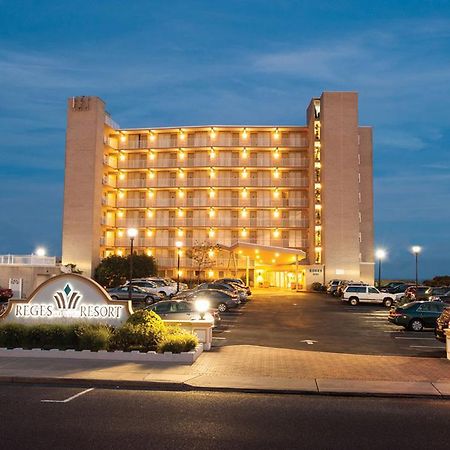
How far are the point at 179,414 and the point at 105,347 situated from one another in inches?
271

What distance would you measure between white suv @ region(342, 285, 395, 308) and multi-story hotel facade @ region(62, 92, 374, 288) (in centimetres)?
2610

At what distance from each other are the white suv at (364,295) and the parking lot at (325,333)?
23.0 feet

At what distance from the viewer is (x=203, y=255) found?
75.0m

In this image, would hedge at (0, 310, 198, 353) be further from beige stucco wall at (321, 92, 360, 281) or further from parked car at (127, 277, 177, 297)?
beige stucco wall at (321, 92, 360, 281)

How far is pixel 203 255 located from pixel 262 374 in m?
60.1

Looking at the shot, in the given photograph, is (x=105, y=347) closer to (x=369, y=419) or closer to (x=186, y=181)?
(x=369, y=419)

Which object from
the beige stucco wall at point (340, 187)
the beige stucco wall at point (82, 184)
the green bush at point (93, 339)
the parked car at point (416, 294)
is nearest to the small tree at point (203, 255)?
the beige stucco wall at point (82, 184)

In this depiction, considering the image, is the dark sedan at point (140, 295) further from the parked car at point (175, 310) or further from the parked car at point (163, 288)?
the parked car at point (175, 310)

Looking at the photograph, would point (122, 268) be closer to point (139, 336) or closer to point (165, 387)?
point (139, 336)

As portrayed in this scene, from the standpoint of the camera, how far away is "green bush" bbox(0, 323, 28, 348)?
17656mm

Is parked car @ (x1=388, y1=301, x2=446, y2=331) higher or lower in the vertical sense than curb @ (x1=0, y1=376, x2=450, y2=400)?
higher

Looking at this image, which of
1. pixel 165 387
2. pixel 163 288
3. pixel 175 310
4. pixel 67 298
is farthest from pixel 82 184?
pixel 165 387

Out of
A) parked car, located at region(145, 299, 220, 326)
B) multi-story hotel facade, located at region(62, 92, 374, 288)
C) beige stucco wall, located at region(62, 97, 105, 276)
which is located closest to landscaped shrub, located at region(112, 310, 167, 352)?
parked car, located at region(145, 299, 220, 326)

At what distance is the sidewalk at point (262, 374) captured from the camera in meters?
13.4
